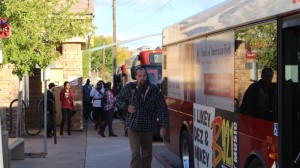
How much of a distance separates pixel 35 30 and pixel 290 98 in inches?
284

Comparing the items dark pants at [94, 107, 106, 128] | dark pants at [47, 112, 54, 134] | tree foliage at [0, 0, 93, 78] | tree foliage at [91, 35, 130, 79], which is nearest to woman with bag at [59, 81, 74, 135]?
dark pants at [47, 112, 54, 134]

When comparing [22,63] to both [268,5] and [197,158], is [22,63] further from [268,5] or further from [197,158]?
[268,5]

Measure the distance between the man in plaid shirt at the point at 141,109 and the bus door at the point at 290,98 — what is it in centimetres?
314

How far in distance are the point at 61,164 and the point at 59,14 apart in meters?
3.51

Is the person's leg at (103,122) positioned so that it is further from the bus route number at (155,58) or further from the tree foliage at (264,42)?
the tree foliage at (264,42)

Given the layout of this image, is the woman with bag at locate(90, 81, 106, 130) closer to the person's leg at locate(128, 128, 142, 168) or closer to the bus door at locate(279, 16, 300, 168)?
the person's leg at locate(128, 128, 142, 168)

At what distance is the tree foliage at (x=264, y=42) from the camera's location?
558cm

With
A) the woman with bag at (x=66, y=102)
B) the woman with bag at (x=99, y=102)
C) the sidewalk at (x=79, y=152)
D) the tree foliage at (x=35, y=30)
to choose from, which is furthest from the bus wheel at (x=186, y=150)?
the woman with bag at (x=99, y=102)

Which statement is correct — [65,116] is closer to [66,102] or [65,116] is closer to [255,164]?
[66,102]

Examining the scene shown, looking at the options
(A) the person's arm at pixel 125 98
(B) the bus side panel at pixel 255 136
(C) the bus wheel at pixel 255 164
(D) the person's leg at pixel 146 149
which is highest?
(A) the person's arm at pixel 125 98

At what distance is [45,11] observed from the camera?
39.3 ft

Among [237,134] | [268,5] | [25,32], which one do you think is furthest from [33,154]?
[268,5]

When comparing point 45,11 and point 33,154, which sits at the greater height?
point 45,11

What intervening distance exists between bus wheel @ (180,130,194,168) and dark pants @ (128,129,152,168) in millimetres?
958
